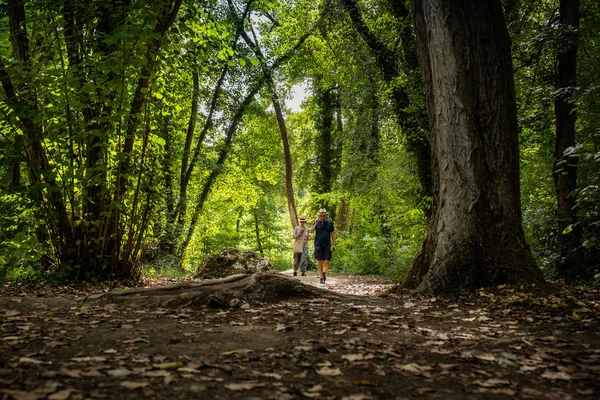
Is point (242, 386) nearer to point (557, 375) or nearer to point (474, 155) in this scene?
point (557, 375)

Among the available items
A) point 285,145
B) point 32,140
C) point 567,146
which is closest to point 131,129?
point 32,140

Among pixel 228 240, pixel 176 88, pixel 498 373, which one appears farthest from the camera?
pixel 228 240

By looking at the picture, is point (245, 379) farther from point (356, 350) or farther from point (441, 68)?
point (441, 68)

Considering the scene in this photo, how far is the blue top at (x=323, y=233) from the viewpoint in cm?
1108

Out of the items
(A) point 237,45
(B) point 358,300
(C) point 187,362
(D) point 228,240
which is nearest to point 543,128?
(B) point 358,300

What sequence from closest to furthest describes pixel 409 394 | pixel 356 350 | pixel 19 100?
pixel 409 394 < pixel 356 350 < pixel 19 100

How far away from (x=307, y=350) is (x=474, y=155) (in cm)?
374

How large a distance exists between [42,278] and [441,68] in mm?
7326

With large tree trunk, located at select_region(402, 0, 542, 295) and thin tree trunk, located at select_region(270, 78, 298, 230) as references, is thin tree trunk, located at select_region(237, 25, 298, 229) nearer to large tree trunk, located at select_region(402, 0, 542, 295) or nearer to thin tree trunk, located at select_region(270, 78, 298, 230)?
thin tree trunk, located at select_region(270, 78, 298, 230)

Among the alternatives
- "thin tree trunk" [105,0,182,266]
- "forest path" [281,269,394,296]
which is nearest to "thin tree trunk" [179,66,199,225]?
"forest path" [281,269,394,296]

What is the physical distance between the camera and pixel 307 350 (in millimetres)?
3037

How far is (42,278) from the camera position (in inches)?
271

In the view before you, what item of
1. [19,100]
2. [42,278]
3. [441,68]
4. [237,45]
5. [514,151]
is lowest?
[42,278]

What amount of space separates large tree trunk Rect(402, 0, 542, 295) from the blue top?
17.6 ft
